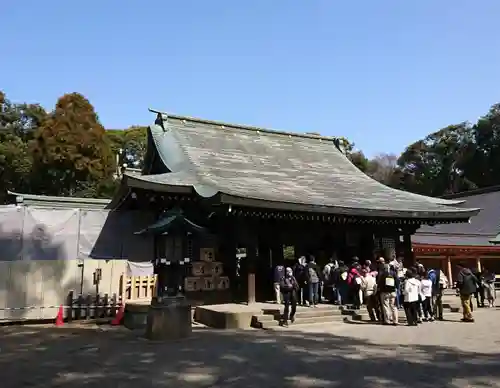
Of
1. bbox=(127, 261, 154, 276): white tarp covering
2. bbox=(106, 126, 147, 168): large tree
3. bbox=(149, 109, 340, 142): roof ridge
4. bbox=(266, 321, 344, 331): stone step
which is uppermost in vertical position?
bbox=(106, 126, 147, 168): large tree

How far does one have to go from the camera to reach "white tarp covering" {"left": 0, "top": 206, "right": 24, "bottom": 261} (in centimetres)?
1500

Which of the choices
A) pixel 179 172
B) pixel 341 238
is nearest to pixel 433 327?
pixel 341 238

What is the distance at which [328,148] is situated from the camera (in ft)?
75.2

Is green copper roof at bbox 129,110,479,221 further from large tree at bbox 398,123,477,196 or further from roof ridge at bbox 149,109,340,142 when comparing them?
large tree at bbox 398,123,477,196

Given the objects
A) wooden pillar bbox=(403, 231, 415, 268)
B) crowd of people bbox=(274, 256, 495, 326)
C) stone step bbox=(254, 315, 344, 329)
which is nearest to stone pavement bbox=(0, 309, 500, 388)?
stone step bbox=(254, 315, 344, 329)

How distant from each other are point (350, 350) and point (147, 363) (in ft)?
12.3

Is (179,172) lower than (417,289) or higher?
higher

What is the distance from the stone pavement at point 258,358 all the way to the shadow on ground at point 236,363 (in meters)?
0.01

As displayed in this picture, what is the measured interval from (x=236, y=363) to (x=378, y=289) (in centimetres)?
609

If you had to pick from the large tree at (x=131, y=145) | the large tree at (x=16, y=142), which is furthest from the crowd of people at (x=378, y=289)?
the large tree at (x=131, y=145)

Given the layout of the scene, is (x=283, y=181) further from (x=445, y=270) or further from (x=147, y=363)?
(x=445, y=270)

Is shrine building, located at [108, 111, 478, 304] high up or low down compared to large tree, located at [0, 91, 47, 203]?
down

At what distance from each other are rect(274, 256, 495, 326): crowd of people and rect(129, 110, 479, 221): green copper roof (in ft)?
6.62

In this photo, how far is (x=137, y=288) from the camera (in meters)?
13.8
